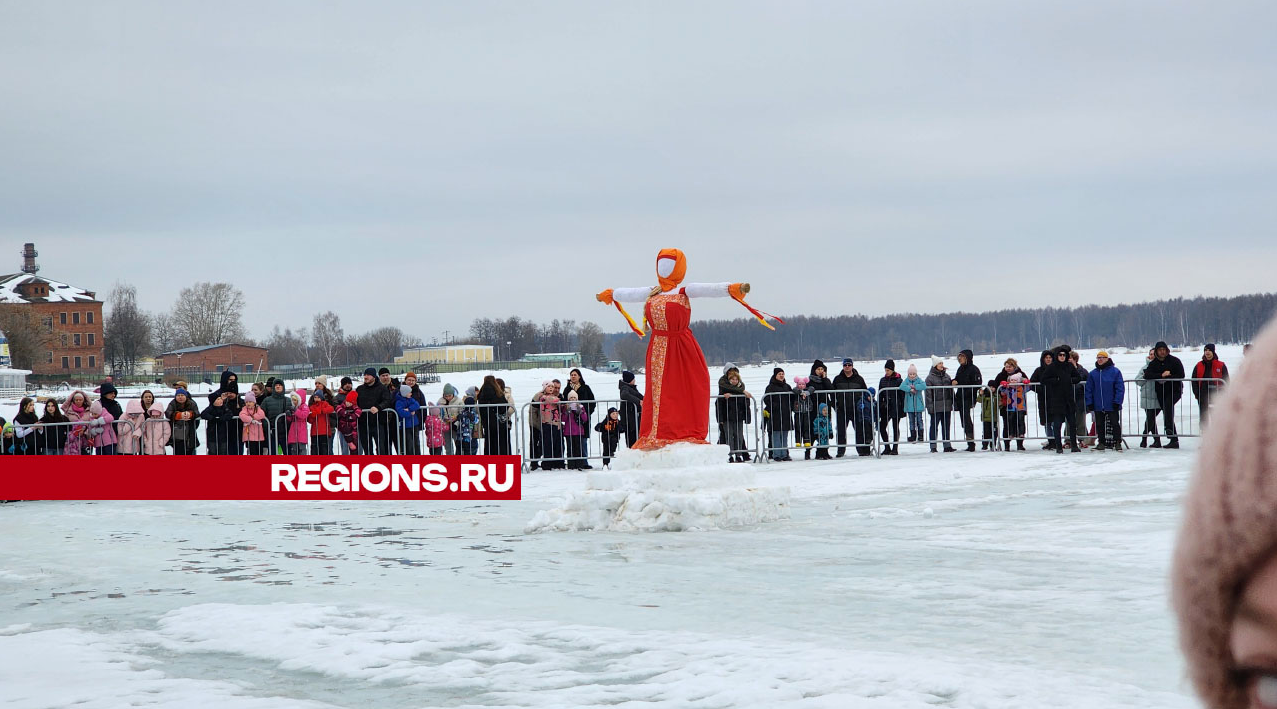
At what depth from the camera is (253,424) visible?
58.7 feet

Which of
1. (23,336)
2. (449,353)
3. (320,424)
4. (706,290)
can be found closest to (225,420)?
(320,424)

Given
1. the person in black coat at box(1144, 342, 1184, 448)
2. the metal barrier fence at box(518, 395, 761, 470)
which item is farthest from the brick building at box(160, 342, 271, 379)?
the person in black coat at box(1144, 342, 1184, 448)

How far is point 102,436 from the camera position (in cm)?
1736

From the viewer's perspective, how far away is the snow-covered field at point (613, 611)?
526 centimetres

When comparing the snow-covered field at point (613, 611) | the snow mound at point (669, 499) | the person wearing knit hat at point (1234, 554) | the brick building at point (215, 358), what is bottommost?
the snow-covered field at point (613, 611)

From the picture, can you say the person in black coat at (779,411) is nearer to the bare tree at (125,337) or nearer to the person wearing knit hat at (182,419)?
the person wearing knit hat at (182,419)

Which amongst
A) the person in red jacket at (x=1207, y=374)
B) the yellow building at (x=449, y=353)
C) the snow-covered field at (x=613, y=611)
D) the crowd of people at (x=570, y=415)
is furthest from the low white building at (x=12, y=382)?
the person in red jacket at (x=1207, y=374)

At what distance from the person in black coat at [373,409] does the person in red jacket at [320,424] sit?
0.50 meters

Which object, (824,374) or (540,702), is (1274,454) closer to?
(540,702)

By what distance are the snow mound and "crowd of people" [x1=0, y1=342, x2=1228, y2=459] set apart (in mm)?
6161

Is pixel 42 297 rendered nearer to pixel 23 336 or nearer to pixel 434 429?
pixel 23 336

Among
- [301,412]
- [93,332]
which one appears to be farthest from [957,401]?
[93,332]

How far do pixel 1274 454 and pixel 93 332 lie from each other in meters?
121

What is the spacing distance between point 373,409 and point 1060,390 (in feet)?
35.1
